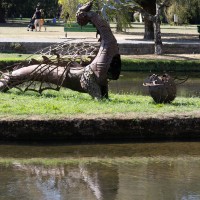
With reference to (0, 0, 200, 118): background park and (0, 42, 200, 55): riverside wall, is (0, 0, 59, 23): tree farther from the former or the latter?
(0, 42, 200, 55): riverside wall

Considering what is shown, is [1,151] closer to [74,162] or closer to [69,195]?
[74,162]

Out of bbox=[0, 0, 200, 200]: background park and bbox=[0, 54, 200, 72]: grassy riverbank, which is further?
bbox=[0, 54, 200, 72]: grassy riverbank

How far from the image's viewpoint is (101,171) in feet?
30.7

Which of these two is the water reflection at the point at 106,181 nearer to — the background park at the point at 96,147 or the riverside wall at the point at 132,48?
the background park at the point at 96,147

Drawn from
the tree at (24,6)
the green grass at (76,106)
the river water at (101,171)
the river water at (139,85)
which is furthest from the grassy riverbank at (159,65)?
the tree at (24,6)

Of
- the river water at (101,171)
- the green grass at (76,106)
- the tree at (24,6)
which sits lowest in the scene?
the tree at (24,6)

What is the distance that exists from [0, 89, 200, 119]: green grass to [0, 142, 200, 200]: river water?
735 mm

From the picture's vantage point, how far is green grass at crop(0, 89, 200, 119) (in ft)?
37.9

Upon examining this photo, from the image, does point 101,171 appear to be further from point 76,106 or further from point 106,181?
point 76,106

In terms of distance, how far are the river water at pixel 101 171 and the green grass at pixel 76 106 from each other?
0.74 m

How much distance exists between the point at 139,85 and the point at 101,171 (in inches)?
440

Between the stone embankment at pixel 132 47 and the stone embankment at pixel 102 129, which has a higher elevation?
the stone embankment at pixel 102 129

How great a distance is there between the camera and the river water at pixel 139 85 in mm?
18312

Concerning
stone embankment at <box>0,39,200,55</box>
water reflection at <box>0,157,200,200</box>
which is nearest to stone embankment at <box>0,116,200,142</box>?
water reflection at <box>0,157,200,200</box>
